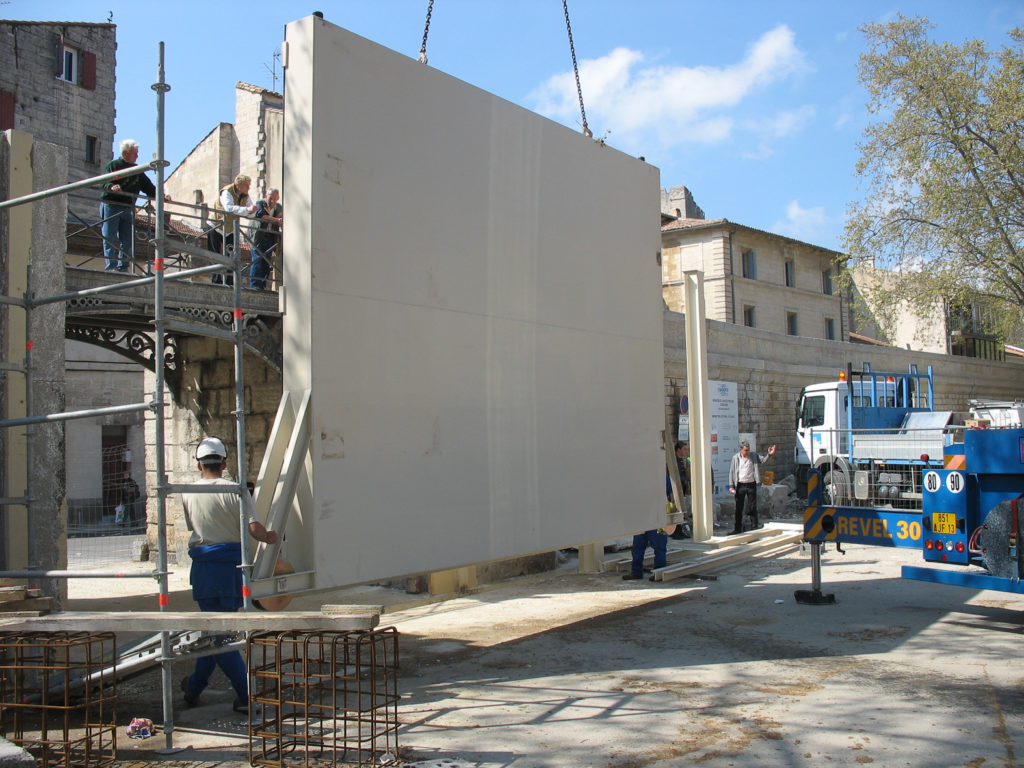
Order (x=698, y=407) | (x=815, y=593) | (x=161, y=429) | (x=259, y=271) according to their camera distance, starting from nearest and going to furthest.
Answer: (x=161, y=429)
(x=815, y=593)
(x=698, y=407)
(x=259, y=271)

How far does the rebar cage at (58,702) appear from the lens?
4473mm

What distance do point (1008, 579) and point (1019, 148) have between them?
20451 mm

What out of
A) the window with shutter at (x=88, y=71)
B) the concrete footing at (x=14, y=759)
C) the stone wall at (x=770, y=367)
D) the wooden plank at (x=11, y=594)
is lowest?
the concrete footing at (x=14, y=759)

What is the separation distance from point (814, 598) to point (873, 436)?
2.19 m

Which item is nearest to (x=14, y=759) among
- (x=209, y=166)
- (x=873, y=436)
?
(x=873, y=436)

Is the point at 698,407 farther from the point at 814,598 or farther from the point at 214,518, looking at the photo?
the point at 214,518

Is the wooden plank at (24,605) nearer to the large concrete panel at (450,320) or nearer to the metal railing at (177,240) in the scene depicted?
the large concrete panel at (450,320)

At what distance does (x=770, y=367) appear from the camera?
22.2m

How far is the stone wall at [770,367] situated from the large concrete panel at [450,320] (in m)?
9.28

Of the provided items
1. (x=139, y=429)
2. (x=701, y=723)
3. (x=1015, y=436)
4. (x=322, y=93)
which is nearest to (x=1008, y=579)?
(x=1015, y=436)

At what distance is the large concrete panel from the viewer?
5570 millimetres

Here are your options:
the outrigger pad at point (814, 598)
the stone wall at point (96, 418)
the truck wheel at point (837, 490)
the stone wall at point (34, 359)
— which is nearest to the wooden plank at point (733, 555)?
the outrigger pad at point (814, 598)

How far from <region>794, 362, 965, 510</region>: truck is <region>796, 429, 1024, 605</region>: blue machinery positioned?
0.35 metres

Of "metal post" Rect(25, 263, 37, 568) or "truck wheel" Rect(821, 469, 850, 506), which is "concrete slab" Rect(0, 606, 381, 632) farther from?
"truck wheel" Rect(821, 469, 850, 506)
